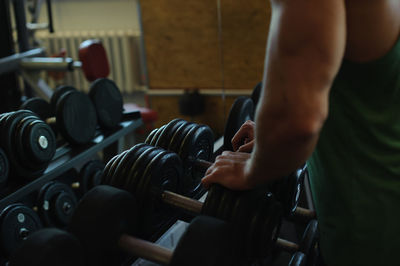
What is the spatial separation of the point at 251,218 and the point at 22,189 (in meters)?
0.99

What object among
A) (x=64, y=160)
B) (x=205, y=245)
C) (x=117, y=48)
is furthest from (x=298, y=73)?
(x=117, y=48)

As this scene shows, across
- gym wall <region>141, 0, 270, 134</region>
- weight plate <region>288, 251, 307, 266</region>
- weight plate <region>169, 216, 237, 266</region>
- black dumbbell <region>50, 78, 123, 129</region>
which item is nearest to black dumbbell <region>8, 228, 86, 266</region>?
weight plate <region>169, 216, 237, 266</region>

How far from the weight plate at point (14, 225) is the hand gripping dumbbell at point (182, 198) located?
0.68 metres

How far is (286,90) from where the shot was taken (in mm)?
536

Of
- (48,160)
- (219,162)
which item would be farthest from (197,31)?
(219,162)

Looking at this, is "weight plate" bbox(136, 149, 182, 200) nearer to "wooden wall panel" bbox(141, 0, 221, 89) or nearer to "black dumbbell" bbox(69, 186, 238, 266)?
"black dumbbell" bbox(69, 186, 238, 266)

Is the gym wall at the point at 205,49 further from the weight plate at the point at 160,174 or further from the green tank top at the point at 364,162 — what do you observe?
the green tank top at the point at 364,162

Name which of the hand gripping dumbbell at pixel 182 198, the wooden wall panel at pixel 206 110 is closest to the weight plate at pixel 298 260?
the hand gripping dumbbell at pixel 182 198

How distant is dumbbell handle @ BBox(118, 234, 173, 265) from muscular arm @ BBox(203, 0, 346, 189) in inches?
11.9

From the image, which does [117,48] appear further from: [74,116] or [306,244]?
[306,244]

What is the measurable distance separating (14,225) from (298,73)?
125 cm

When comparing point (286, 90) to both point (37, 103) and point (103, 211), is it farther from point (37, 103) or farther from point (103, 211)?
point (37, 103)

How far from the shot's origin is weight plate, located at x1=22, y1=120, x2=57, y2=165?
4.89ft

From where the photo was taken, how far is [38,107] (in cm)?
191
